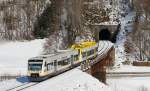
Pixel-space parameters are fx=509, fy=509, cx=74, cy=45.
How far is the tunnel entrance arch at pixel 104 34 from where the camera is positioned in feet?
341

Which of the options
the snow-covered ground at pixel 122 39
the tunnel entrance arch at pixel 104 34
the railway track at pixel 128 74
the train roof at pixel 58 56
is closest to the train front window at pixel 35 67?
the train roof at pixel 58 56

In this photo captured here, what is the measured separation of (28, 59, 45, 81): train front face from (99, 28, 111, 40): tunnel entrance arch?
56.1 m

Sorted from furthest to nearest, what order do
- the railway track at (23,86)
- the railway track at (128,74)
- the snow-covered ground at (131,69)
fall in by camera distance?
the snow-covered ground at (131,69) → the railway track at (128,74) → the railway track at (23,86)

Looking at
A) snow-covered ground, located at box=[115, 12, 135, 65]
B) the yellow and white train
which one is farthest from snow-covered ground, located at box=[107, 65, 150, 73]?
the yellow and white train

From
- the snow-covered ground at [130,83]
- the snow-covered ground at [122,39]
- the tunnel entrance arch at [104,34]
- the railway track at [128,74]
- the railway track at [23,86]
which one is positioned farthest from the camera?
the tunnel entrance arch at [104,34]

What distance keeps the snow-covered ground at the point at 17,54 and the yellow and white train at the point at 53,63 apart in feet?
56.8

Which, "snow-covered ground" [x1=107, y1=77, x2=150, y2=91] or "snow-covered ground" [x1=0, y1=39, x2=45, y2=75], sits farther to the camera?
"snow-covered ground" [x1=0, y1=39, x2=45, y2=75]

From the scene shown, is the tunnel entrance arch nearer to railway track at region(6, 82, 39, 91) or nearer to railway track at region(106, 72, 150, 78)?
railway track at region(106, 72, 150, 78)

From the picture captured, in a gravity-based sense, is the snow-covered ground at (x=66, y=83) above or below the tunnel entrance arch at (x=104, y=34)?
below

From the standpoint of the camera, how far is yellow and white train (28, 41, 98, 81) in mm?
48181

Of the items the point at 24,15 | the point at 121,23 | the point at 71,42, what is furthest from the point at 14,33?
the point at 121,23

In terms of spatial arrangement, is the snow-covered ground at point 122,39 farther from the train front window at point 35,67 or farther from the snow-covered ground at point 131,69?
the train front window at point 35,67

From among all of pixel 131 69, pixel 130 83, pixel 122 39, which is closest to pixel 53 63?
pixel 130 83

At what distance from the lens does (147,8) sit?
10231cm
